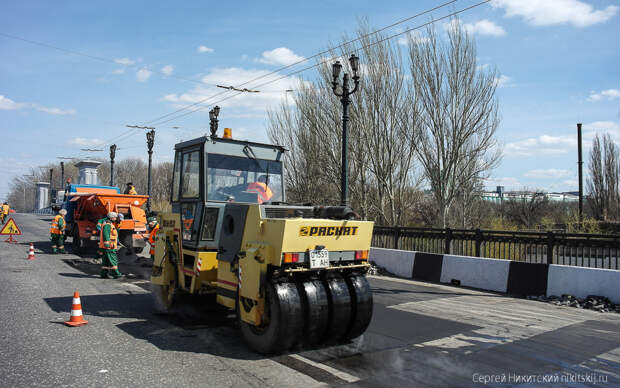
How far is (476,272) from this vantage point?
10.9 metres

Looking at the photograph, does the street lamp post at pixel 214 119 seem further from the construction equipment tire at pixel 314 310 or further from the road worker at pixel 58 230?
the construction equipment tire at pixel 314 310

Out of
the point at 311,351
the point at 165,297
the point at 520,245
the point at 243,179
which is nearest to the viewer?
the point at 311,351

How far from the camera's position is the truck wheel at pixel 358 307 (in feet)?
18.5

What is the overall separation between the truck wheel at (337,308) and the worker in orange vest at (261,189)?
7.12 ft

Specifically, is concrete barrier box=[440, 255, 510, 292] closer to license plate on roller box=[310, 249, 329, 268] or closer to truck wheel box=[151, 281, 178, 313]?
license plate on roller box=[310, 249, 329, 268]

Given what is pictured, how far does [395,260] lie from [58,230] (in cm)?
1180

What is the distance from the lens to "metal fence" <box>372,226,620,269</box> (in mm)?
9516

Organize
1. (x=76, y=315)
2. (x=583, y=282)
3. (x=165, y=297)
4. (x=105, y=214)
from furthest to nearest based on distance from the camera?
(x=105, y=214)
(x=583, y=282)
(x=165, y=297)
(x=76, y=315)

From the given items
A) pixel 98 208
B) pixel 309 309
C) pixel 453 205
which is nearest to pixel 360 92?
pixel 453 205

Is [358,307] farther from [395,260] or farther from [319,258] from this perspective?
[395,260]

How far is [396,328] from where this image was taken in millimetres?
6770

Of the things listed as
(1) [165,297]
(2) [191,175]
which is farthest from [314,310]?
(1) [165,297]

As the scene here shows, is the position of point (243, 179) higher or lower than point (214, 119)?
lower

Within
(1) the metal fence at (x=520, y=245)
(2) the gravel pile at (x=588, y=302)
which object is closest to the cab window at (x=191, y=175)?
(2) the gravel pile at (x=588, y=302)
